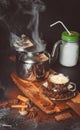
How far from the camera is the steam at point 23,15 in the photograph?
4.75 ft

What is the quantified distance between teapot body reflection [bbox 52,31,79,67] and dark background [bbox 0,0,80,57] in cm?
11

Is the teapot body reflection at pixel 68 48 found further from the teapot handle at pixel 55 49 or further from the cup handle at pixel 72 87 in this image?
the cup handle at pixel 72 87

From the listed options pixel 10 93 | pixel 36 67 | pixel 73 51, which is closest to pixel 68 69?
pixel 73 51

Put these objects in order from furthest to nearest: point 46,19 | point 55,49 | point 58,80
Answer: point 46,19 → point 55,49 → point 58,80

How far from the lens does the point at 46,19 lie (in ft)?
5.02

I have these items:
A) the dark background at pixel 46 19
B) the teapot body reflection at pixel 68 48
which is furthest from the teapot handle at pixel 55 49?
the dark background at pixel 46 19

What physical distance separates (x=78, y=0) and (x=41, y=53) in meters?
0.37

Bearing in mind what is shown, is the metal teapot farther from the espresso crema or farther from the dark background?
the dark background

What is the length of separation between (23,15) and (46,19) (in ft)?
0.35

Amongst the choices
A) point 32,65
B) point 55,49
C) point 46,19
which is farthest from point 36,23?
point 32,65

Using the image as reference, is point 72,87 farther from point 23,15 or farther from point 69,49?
point 23,15

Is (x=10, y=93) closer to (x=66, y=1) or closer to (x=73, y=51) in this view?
(x=73, y=51)

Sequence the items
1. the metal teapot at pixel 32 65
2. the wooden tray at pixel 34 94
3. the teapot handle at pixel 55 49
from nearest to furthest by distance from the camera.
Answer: the wooden tray at pixel 34 94 < the metal teapot at pixel 32 65 < the teapot handle at pixel 55 49

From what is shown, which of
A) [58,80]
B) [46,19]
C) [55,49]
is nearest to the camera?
[58,80]
